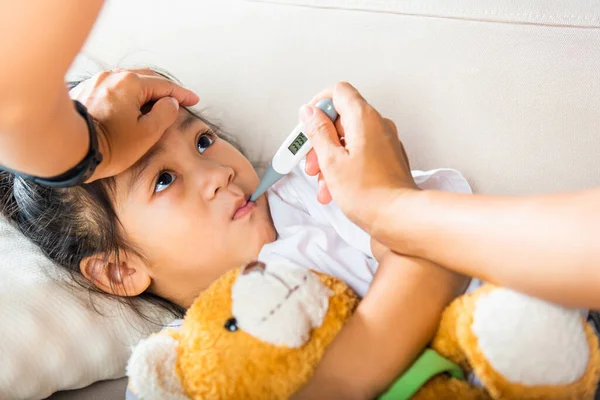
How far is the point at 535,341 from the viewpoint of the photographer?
633mm

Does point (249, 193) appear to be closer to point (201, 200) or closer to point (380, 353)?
point (201, 200)

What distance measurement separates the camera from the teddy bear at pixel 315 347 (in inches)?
25.1

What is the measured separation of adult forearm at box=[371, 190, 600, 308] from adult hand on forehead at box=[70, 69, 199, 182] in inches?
15.3

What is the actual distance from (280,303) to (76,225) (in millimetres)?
437

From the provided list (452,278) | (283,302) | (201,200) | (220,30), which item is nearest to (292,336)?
(283,302)

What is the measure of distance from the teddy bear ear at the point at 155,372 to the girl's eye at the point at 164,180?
0.92ft

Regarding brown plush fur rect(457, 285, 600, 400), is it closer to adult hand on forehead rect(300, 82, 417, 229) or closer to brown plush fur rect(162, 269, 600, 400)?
brown plush fur rect(162, 269, 600, 400)

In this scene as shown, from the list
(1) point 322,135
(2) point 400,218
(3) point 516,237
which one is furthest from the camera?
→ (1) point 322,135

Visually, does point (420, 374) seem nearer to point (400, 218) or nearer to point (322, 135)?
point (400, 218)

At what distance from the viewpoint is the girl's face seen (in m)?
0.94

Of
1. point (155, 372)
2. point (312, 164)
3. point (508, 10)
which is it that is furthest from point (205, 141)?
point (508, 10)

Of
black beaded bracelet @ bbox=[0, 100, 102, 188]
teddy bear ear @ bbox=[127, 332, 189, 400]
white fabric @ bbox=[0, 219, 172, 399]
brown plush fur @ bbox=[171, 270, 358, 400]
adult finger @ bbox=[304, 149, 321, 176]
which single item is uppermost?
adult finger @ bbox=[304, 149, 321, 176]

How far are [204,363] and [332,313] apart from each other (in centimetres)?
17

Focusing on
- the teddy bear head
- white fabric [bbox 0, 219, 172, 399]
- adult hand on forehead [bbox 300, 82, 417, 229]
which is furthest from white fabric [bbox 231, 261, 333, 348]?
white fabric [bbox 0, 219, 172, 399]
